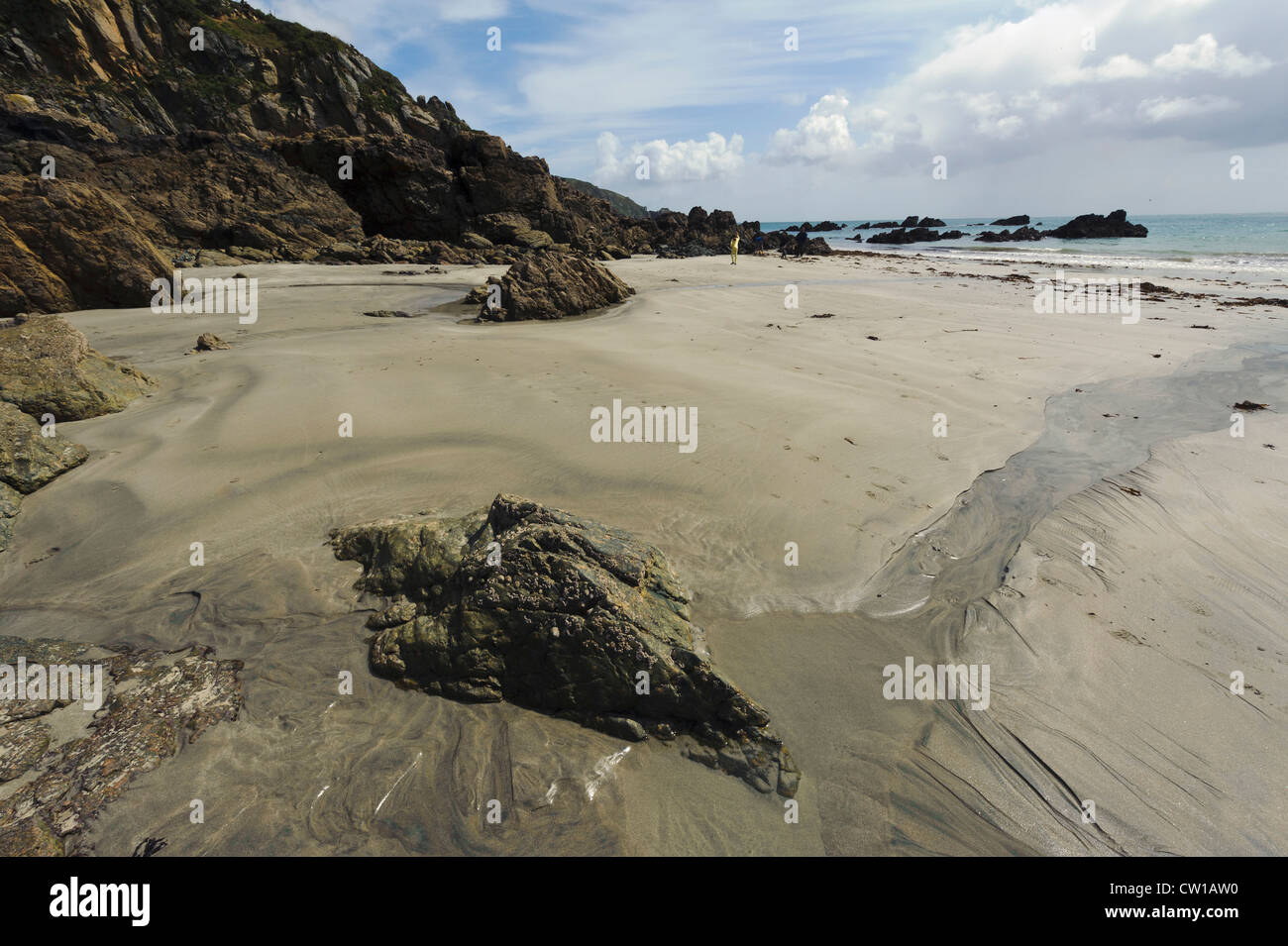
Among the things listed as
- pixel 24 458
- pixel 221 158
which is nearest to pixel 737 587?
pixel 24 458

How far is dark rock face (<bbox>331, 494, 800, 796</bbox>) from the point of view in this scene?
258 centimetres

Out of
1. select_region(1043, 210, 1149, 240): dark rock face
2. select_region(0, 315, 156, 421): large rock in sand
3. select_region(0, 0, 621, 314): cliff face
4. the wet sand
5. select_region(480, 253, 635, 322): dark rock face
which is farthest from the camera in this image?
select_region(1043, 210, 1149, 240): dark rock face

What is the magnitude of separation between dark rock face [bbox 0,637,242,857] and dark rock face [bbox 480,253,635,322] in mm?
8966

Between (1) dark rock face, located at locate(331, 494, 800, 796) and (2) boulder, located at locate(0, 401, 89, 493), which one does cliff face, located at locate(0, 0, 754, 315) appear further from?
(1) dark rock face, located at locate(331, 494, 800, 796)

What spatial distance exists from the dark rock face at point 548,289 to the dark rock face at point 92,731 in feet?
29.4

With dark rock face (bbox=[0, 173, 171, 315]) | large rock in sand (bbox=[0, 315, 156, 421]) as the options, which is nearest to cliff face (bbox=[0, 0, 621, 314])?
dark rock face (bbox=[0, 173, 171, 315])

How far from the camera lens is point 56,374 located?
18.1ft

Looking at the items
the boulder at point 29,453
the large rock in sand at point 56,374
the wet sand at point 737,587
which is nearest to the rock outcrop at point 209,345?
the wet sand at point 737,587

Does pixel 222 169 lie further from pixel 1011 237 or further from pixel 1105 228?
pixel 1105 228

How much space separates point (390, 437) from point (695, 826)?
451 cm

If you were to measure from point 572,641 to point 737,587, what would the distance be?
4.66ft

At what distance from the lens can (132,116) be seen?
130ft

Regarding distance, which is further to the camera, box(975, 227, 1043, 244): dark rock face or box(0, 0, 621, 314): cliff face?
box(975, 227, 1043, 244): dark rock face
